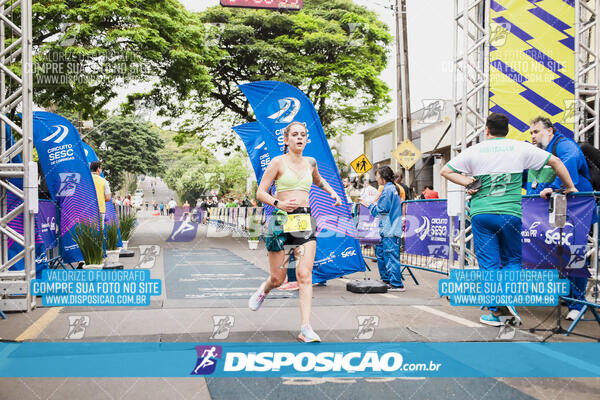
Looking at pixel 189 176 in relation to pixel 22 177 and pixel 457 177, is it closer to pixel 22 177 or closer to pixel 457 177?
pixel 22 177

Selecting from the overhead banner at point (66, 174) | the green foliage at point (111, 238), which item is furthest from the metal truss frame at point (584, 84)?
the overhead banner at point (66, 174)

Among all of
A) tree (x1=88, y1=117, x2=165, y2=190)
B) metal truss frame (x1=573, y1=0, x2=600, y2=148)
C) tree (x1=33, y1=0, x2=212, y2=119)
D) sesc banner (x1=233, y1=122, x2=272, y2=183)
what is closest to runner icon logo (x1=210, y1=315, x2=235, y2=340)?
metal truss frame (x1=573, y1=0, x2=600, y2=148)

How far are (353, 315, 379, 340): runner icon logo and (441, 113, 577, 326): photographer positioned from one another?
1.34 meters

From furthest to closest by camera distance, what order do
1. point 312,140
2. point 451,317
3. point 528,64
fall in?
point 528,64
point 312,140
point 451,317

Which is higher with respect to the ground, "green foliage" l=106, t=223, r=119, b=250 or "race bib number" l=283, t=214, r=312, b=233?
"race bib number" l=283, t=214, r=312, b=233

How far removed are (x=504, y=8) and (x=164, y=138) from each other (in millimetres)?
22695

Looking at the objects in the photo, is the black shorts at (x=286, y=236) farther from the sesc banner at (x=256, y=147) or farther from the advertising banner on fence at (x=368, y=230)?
the sesc banner at (x=256, y=147)

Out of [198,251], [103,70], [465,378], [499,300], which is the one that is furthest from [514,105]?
[103,70]

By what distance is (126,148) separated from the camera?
84.7 feet

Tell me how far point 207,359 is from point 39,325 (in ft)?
7.59

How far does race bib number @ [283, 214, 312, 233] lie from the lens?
15.8ft

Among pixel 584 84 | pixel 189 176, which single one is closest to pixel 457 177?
pixel 584 84

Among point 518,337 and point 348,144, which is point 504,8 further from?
point 348,144

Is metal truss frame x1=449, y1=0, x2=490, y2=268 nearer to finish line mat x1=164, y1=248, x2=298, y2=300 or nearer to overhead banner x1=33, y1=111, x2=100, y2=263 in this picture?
finish line mat x1=164, y1=248, x2=298, y2=300
